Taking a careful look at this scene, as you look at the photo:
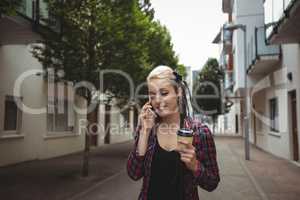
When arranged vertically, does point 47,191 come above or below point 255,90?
below

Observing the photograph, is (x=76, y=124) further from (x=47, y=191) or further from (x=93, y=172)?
(x=47, y=191)

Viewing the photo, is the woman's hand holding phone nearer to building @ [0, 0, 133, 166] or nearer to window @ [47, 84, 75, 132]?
building @ [0, 0, 133, 166]

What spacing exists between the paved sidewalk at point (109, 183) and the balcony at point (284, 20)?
4.15m

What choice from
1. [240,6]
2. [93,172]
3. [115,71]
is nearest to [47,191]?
[93,172]

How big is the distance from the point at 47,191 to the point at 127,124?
19.1 meters

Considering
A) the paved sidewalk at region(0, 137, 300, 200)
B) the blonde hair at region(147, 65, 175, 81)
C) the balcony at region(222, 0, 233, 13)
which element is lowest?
the paved sidewalk at region(0, 137, 300, 200)

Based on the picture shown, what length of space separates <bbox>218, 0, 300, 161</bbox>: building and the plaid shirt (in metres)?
6.36

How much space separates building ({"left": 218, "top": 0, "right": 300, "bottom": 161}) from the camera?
972cm

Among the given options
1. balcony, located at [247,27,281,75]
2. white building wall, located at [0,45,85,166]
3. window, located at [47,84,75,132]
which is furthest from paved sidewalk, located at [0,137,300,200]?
balcony, located at [247,27,281,75]

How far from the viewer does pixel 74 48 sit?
8.37m

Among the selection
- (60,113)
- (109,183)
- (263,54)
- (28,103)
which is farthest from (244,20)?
(109,183)

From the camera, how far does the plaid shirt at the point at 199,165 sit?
1707 millimetres

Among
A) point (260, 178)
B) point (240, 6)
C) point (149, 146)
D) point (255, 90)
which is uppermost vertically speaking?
point (240, 6)

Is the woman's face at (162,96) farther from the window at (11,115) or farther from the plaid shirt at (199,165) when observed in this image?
the window at (11,115)
